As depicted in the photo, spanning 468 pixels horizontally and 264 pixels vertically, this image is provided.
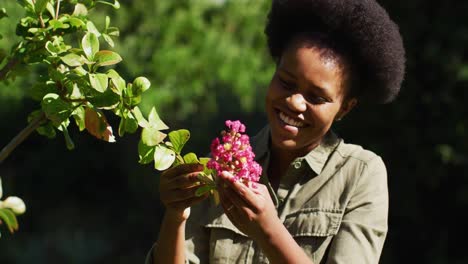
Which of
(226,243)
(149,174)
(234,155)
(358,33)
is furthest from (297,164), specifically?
(149,174)

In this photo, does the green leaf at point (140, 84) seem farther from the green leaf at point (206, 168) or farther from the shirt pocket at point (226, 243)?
the shirt pocket at point (226, 243)

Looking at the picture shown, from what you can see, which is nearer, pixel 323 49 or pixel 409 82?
pixel 323 49

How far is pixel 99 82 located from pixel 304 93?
2.33ft

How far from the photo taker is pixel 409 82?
206 inches

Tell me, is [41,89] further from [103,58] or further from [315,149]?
[315,149]

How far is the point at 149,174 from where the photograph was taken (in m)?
7.47

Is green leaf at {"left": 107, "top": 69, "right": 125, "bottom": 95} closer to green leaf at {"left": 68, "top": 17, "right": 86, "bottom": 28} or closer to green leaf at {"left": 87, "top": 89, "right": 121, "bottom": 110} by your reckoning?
green leaf at {"left": 87, "top": 89, "right": 121, "bottom": 110}

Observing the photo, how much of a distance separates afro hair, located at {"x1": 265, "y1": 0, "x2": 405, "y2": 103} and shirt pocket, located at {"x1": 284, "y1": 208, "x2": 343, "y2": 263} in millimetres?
391

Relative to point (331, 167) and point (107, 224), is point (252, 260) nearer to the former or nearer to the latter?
point (331, 167)

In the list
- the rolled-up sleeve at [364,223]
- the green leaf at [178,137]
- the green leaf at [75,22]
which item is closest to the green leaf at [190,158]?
the green leaf at [178,137]

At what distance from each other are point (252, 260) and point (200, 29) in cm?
550

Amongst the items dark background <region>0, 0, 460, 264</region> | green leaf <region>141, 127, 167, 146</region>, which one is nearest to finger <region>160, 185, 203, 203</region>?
green leaf <region>141, 127, 167, 146</region>

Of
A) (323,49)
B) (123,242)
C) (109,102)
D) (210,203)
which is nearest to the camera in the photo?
(109,102)

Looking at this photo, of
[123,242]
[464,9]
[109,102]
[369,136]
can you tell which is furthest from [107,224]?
[109,102]
